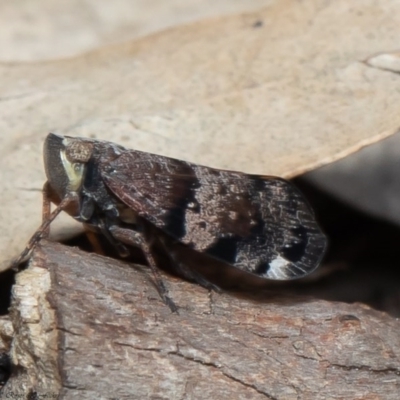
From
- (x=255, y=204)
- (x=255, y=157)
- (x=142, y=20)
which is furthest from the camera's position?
(x=142, y=20)

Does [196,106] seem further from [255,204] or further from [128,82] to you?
[255,204]

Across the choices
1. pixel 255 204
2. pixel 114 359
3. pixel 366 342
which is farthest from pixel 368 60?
pixel 114 359

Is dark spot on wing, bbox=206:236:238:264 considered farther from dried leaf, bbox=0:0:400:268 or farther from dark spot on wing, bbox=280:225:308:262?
dried leaf, bbox=0:0:400:268

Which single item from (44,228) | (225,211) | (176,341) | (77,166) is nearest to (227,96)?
(225,211)

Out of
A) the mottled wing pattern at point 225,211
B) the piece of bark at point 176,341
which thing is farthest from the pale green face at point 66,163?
the piece of bark at point 176,341

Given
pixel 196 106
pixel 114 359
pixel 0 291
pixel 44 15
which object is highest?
pixel 44 15

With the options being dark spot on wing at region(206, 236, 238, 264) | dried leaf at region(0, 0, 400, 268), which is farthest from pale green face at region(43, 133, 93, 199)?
dark spot on wing at region(206, 236, 238, 264)

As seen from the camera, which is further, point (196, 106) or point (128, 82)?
point (128, 82)
